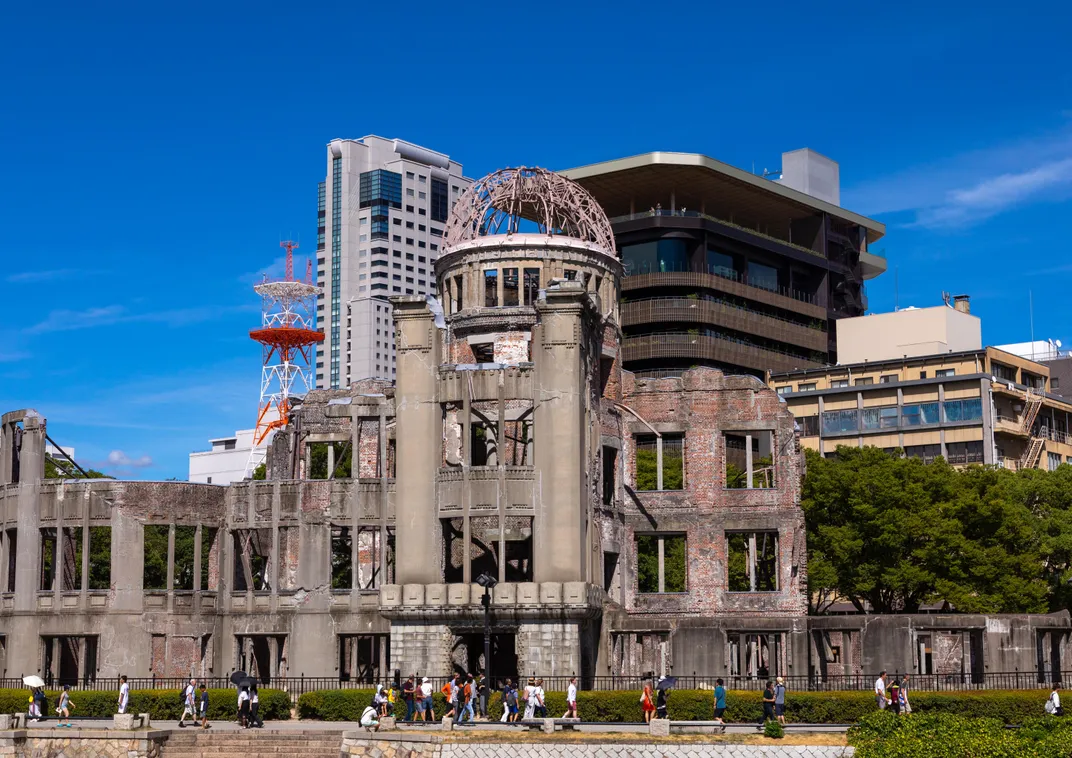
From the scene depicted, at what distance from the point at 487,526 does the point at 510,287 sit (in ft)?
44.1

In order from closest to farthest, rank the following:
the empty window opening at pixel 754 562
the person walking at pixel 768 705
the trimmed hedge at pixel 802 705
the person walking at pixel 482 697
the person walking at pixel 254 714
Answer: the person walking at pixel 768 705, the trimmed hedge at pixel 802 705, the person walking at pixel 482 697, the person walking at pixel 254 714, the empty window opening at pixel 754 562

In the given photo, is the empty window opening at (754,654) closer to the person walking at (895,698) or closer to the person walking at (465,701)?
the person walking at (895,698)

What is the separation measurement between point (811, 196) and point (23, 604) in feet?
379

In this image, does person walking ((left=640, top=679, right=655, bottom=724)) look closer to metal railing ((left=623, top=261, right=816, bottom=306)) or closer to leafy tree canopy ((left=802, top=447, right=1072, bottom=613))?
leafy tree canopy ((left=802, top=447, right=1072, bottom=613))

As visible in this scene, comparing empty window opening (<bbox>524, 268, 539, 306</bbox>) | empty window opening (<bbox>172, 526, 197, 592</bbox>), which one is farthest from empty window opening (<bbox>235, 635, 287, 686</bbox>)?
empty window opening (<bbox>172, 526, 197, 592</bbox>)

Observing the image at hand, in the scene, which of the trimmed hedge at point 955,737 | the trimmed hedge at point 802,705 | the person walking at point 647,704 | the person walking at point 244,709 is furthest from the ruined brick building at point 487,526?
the trimmed hedge at point 955,737

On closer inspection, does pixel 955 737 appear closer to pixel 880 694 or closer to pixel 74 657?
pixel 880 694

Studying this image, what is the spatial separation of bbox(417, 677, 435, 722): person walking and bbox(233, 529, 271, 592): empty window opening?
18.3 metres

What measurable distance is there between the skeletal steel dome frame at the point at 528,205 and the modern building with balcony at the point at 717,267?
239ft

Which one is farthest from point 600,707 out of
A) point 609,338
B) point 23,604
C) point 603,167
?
point 603,167

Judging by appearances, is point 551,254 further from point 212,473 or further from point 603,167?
point 212,473

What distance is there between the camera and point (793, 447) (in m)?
67.8

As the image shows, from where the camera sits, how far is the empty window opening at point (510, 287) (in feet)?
226

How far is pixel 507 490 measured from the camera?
58.9 meters
